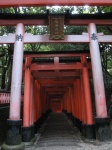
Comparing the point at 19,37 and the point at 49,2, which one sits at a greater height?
the point at 49,2

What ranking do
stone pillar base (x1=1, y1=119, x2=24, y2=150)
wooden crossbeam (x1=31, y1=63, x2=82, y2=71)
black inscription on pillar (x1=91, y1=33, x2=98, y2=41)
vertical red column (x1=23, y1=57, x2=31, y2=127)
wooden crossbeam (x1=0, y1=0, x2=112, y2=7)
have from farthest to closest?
wooden crossbeam (x1=31, y1=63, x2=82, y2=71) < vertical red column (x1=23, y1=57, x2=31, y2=127) < black inscription on pillar (x1=91, y1=33, x2=98, y2=41) < wooden crossbeam (x1=0, y1=0, x2=112, y2=7) < stone pillar base (x1=1, y1=119, x2=24, y2=150)

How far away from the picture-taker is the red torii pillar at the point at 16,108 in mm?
7332

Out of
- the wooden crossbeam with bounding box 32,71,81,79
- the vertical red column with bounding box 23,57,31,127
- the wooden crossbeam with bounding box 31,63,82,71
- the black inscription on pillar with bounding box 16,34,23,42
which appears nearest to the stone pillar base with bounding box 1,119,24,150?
the vertical red column with bounding box 23,57,31,127

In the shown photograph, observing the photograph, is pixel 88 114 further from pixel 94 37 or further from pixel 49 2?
pixel 49 2

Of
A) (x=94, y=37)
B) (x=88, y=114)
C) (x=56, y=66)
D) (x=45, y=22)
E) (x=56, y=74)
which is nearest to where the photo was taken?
(x=94, y=37)

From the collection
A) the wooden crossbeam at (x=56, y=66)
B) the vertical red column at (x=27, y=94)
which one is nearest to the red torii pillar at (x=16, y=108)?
the vertical red column at (x=27, y=94)

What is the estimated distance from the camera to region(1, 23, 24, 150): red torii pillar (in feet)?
24.1

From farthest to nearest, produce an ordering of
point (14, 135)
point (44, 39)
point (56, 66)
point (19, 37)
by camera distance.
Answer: point (56, 66) < point (44, 39) < point (19, 37) < point (14, 135)

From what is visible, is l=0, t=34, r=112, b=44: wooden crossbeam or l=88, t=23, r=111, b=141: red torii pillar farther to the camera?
l=0, t=34, r=112, b=44: wooden crossbeam

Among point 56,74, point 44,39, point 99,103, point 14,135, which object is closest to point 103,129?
A: point 99,103

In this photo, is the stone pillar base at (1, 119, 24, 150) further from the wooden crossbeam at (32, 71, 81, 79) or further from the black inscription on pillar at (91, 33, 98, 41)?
the wooden crossbeam at (32, 71, 81, 79)

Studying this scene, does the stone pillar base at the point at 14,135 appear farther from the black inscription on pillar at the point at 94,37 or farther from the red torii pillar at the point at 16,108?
the black inscription on pillar at the point at 94,37

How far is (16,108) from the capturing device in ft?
24.8

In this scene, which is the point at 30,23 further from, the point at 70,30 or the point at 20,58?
the point at 70,30
